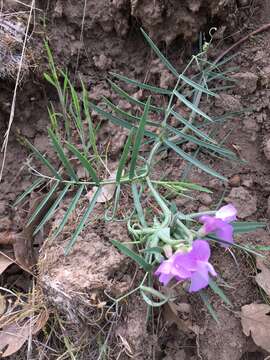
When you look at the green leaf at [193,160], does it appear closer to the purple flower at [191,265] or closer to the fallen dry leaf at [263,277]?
the fallen dry leaf at [263,277]

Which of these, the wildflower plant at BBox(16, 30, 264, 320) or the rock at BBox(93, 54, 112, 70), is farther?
the rock at BBox(93, 54, 112, 70)

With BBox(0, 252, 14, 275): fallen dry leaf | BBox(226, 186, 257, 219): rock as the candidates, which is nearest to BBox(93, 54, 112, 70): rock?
BBox(226, 186, 257, 219): rock

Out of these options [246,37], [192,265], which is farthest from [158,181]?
[246,37]

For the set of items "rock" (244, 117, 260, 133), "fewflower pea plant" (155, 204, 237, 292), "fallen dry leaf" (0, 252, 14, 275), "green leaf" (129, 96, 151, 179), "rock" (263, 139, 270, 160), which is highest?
"green leaf" (129, 96, 151, 179)

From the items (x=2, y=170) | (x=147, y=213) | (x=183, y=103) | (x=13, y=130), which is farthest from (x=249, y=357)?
(x=13, y=130)

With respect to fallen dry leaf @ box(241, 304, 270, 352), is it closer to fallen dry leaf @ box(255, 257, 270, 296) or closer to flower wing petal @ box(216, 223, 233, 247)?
fallen dry leaf @ box(255, 257, 270, 296)

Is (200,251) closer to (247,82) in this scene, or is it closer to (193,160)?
(193,160)
